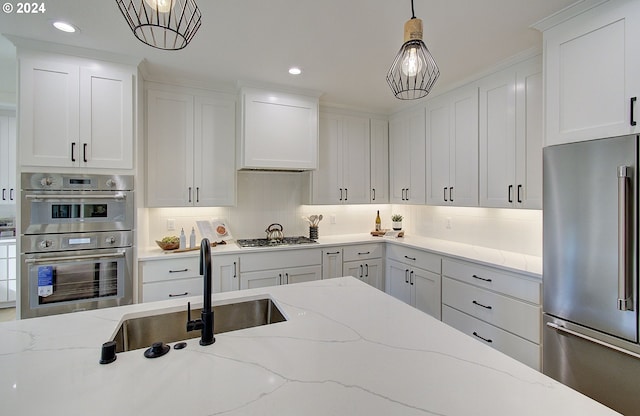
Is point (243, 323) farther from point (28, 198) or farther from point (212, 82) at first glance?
point (212, 82)

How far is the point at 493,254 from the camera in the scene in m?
2.63

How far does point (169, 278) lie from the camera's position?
2.54 m

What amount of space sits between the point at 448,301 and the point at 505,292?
578 millimetres

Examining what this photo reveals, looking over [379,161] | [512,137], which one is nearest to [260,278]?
[379,161]

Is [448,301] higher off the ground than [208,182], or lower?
lower

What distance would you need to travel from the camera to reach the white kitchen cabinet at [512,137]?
2258 millimetres

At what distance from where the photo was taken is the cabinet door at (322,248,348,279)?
317 centimetres

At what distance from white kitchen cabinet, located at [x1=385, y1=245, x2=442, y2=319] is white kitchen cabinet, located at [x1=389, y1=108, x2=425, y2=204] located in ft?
2.20

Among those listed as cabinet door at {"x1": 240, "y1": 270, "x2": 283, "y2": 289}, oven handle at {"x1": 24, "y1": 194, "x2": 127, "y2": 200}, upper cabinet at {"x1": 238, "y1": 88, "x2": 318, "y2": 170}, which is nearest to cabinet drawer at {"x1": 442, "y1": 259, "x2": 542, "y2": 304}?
cabinet door at {"x1": 240, "y1": 270, "x2": 283, "y2": 289}

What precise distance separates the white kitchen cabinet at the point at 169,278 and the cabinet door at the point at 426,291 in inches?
83.6

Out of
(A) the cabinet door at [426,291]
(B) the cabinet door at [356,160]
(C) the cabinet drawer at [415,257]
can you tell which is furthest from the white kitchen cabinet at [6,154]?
(A) the cabinet door at [426,291]

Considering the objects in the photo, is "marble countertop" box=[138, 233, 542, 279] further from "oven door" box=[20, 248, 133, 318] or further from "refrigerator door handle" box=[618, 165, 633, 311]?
"refrigerator door handle" box=[618, 165, 633, 311]

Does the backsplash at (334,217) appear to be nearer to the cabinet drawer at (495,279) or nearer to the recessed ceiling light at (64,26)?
the cabinet drawer at (495,279)

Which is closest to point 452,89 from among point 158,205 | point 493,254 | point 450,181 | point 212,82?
point 450,181
